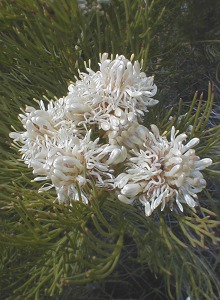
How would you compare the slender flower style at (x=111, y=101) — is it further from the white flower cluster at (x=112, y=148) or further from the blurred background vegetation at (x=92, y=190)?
the blurred background vegetation at (x=92, y=190)

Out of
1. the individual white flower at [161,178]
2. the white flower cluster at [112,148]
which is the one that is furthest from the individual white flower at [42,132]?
the individual white flower at [161,178]

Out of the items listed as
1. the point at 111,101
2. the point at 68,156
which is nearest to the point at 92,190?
the point at 68,156

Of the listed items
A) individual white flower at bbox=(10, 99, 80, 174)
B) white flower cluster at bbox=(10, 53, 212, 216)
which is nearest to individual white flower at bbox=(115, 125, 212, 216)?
white flower cluster at bbox=(10, 53, 212, 216)

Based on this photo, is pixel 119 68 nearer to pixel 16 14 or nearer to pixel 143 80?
pixel 143 80

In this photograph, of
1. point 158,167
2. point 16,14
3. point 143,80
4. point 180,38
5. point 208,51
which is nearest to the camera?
point 158,167

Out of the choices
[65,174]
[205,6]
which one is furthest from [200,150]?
[205,6]

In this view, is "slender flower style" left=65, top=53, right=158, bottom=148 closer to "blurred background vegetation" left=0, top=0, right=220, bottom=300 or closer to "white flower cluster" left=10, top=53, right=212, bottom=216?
"white flower cluster" left=10, top=53, right=212, bottom=216
